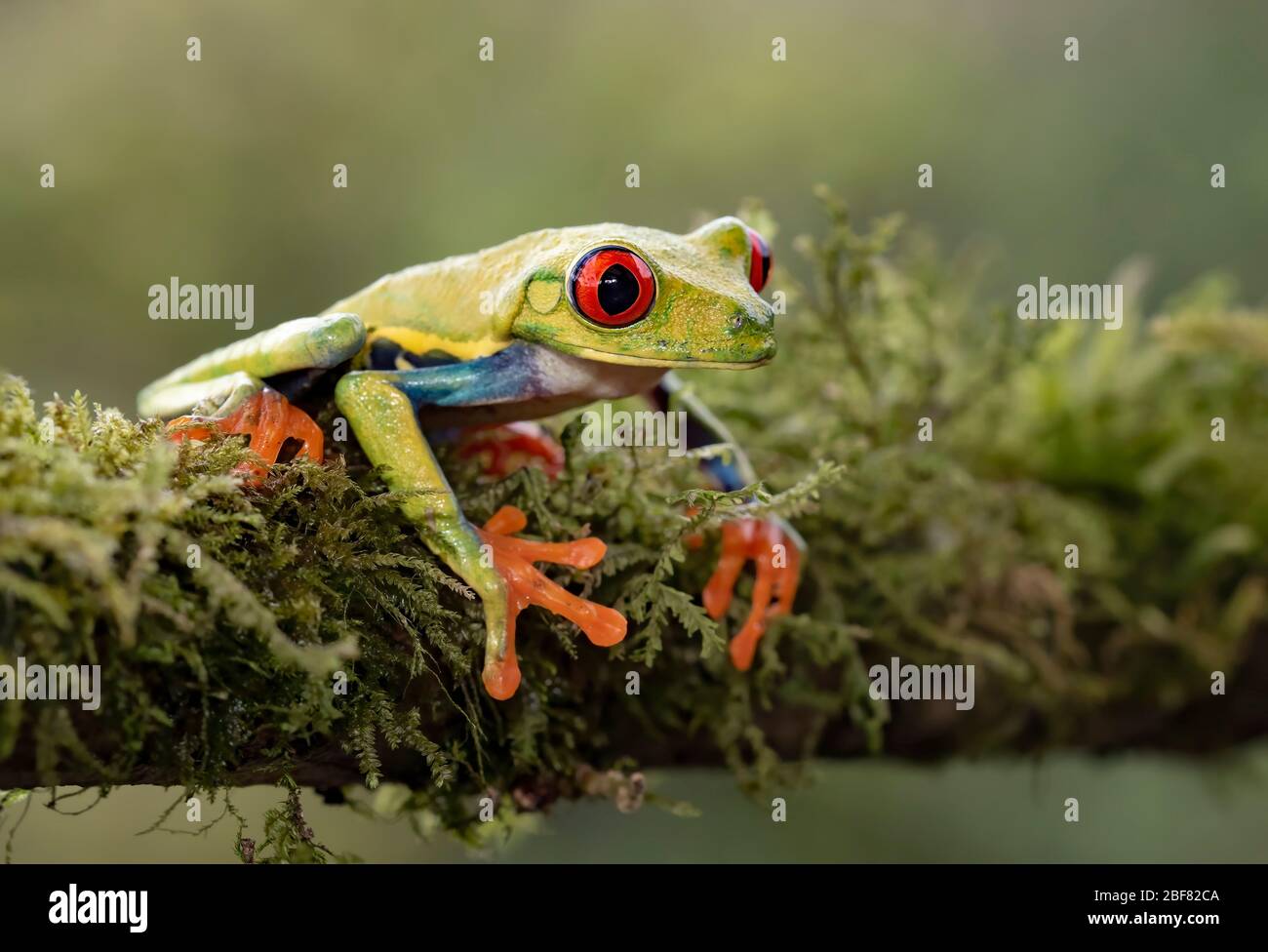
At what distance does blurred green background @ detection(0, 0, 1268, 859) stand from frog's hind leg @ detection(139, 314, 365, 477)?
16.0 ft

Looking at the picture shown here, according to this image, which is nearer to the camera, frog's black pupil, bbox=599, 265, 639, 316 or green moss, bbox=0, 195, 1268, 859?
green moss, bbox=0, 195, 1268, 859

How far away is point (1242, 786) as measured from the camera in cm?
390

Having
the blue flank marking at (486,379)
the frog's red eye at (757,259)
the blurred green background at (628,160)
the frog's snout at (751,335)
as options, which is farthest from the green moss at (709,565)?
the blurred green background at (628,160)

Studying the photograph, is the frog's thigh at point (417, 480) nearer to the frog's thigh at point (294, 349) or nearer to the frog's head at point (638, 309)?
the frog's thigh at point (294, 349)

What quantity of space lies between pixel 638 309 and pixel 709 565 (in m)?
0.62

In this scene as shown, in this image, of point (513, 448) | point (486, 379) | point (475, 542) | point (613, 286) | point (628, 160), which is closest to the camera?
point (475, 542)

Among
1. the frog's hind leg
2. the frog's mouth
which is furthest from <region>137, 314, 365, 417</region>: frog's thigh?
the frog's mouth

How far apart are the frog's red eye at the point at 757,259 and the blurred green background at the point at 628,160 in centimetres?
487

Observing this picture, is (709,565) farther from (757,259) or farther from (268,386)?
(268,386)

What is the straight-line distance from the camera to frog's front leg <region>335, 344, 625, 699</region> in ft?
6.07

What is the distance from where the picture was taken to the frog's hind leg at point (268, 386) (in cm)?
194

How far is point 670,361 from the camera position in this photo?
2.07m

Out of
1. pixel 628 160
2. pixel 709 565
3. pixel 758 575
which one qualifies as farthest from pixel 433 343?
pixel 628 160

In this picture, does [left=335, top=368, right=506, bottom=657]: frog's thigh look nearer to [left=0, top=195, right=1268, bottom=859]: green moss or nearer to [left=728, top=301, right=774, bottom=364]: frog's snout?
[left=0, top=195, right=1268, bottom=859]: green moss
